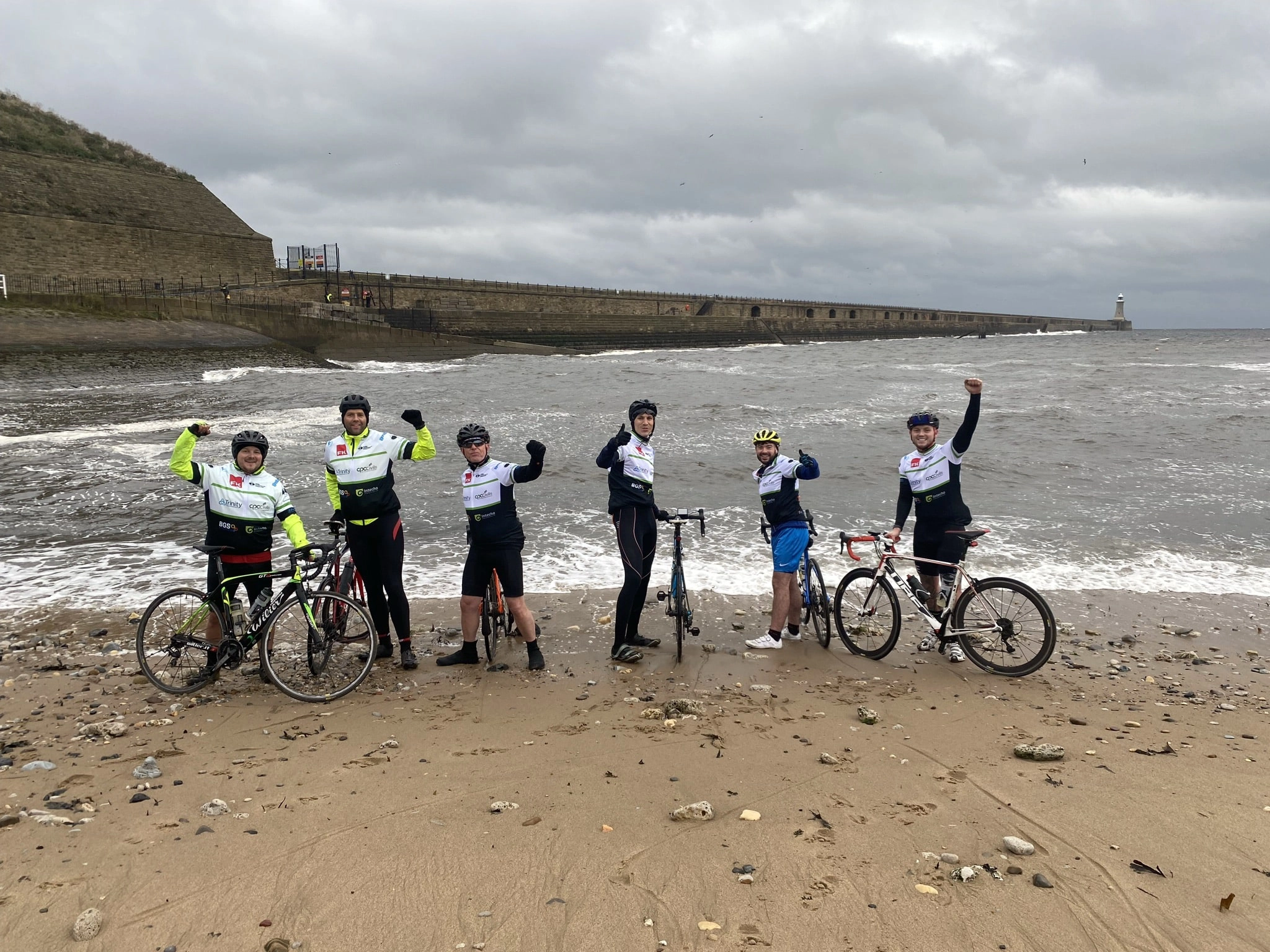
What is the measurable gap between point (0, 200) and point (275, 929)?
6690 centimetres

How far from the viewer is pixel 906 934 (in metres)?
2.86

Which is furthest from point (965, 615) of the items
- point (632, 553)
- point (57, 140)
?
point (57, 140)

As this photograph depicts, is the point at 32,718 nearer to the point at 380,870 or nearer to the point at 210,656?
the point at 210,656

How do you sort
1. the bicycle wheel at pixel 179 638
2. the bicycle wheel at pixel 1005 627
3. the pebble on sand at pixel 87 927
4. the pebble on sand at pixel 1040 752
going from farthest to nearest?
the bicycle wheel at pixel 1005 627 < the bicycle wheel at pixel 179 638 < the pebble on sand at pixel 1040 752 < the pebble on sand at pixel 87 927

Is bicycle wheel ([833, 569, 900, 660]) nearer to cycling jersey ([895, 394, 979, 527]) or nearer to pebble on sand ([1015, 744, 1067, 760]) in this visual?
cycling jersey ([895, 394, 979, 527])

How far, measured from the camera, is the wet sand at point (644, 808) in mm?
2930

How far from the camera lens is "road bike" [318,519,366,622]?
5770mm

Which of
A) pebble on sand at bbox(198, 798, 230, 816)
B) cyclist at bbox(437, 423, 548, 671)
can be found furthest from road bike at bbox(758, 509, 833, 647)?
pebble on sand at bbox(198, 798, 230, 816)

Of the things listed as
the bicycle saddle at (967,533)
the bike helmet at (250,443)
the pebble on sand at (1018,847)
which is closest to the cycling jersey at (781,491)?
the bicycle saddle at (967,533)

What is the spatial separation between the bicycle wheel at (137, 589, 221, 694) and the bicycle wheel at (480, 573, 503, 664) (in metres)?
1.85

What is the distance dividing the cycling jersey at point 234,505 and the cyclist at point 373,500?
17.6 inches

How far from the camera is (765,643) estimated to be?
6.39 meters

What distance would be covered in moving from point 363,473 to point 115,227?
62642mm

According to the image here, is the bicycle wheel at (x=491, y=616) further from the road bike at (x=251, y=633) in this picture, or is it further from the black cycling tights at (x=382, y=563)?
the road bike at (x=251, y=633)
